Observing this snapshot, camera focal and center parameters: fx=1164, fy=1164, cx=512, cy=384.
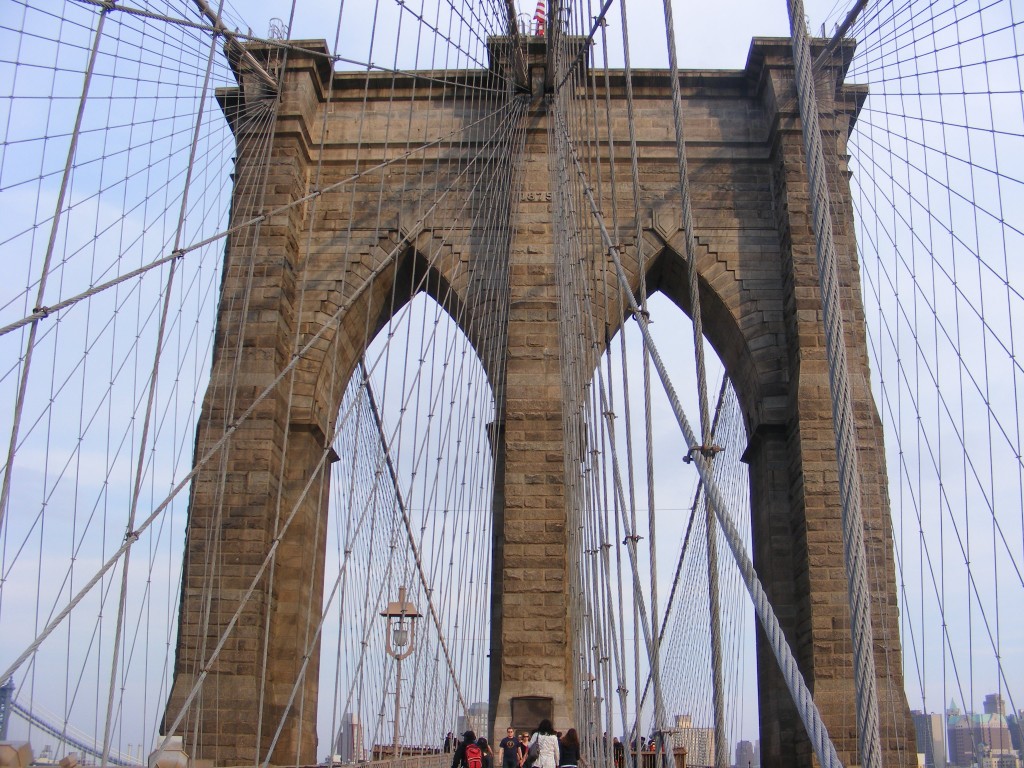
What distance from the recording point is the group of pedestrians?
781 cm

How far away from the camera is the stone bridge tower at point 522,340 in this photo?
41.7ft

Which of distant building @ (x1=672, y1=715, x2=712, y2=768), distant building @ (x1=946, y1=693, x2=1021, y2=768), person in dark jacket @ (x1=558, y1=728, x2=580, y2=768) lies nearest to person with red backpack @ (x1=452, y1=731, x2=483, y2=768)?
person in dark jacket @ (x1=558, y1=728, x2=580, y2=768)

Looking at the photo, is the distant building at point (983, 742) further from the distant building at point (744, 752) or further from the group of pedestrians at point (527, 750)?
the distant building at point (744, 752)

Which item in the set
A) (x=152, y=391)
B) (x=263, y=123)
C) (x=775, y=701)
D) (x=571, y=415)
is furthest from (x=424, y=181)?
(x=152, y=391)

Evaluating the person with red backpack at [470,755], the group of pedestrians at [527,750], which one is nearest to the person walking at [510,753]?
the group of pedestrians at [527,750]

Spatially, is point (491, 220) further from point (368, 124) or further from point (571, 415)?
point (571, 415)

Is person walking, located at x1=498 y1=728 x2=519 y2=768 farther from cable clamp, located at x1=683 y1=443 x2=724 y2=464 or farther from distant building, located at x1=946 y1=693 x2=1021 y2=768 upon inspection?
cable clamp, located at x1=683 y1=443 x2=724 y2=464

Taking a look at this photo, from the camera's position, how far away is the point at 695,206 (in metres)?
15.1

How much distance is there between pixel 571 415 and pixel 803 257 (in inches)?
157

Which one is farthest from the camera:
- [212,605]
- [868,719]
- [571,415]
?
[212,605]

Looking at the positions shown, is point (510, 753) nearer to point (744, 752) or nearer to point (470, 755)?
point (470, 755)

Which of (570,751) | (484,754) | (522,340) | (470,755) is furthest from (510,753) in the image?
(522,340)

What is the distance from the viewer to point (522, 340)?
1420cm

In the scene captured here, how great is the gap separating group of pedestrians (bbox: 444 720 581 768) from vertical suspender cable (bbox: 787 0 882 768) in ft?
14.6
